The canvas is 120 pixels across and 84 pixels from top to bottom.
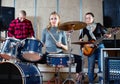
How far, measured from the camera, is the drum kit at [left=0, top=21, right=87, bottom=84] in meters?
3.13

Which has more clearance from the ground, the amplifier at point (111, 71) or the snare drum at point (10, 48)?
the snare drum at point (10, 48)

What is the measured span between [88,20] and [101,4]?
113cm

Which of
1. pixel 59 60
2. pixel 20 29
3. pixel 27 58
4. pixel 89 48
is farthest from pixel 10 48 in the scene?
pixel 89 48

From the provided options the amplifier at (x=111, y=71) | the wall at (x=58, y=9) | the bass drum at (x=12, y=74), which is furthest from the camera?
the wall at (x=58, y=9)

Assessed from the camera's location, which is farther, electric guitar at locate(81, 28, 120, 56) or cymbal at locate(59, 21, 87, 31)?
electric guitar at locate(81, 28, 120, 56)

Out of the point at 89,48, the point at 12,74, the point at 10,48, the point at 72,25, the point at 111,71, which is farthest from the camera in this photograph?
the point at 89,48

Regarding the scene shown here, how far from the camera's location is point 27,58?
3.92m

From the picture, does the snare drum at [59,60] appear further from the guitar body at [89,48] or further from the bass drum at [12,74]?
the bass drum at [12,74]

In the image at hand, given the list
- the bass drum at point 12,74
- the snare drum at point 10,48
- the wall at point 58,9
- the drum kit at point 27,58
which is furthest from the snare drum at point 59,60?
the wall at point 58,9

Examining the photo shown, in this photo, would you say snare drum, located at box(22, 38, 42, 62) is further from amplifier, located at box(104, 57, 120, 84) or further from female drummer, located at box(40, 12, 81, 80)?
amplifier, located at box(104, 57, 120, 84)

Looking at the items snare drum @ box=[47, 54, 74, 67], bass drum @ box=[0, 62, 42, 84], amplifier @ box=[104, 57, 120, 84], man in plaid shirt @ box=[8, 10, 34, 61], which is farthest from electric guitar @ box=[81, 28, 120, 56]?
amplifier @ box=[104, 57, 120, 84]

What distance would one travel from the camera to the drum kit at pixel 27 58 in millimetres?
3129

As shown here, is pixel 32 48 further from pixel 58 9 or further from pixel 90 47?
pixel 58 9

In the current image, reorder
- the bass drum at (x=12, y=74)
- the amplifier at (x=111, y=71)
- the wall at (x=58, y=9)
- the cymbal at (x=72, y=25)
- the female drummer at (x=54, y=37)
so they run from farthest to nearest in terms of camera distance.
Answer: the wall at (x=58, y=9) → the female drummer at (x=54, y=37) → the cymbal at (x=72, y=25) → the bass drum at (x=12, y=74) → the amplifier at (x=111, y=71)
